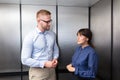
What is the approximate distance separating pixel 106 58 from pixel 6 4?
1.78 m

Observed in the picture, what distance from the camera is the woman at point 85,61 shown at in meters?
1.92

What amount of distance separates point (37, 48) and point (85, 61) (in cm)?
61

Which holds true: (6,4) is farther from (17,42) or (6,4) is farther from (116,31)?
(116,31)

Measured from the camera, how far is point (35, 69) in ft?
7.34

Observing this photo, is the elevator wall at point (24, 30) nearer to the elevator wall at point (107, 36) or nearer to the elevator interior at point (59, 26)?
the elevator interior at point (59, 26)

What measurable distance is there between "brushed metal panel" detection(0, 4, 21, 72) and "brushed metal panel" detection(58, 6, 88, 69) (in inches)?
28.3

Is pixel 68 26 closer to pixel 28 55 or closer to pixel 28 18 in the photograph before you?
pixel 28 18

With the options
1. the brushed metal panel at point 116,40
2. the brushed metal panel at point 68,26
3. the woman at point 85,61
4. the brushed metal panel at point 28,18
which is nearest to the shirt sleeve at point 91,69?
the woman at point 85,61

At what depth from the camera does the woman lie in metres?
1.92

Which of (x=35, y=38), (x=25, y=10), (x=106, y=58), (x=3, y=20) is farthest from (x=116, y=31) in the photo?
(x=3, y=20)

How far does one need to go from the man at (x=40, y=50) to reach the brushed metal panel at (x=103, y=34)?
736mm

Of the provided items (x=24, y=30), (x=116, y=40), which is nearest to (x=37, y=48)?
(x=24, y=30)

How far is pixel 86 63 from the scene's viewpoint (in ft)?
6.53

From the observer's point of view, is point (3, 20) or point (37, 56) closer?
point (37, 56)
